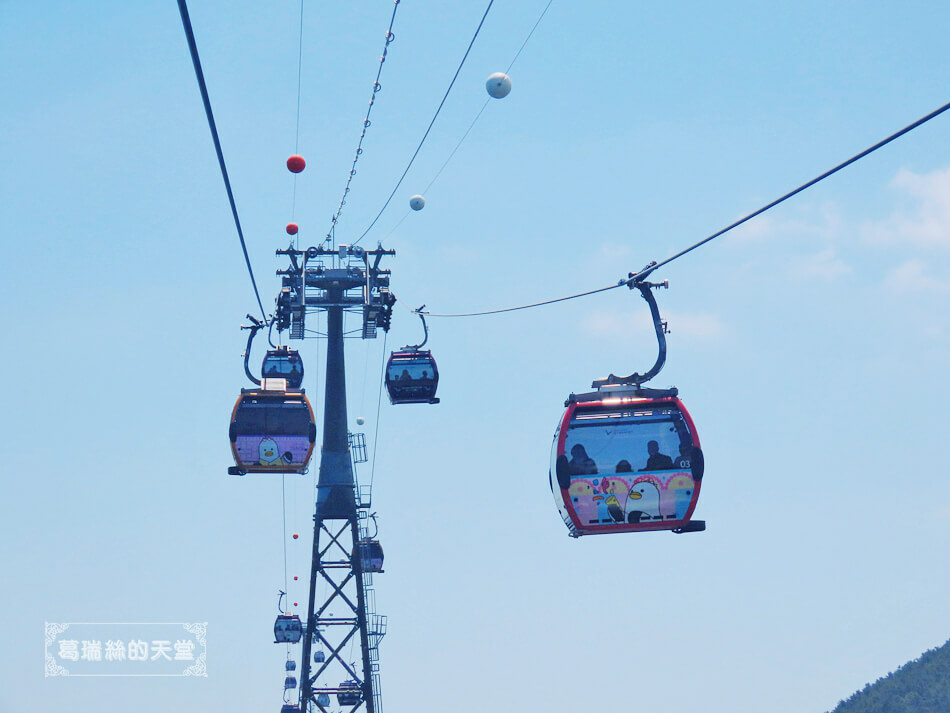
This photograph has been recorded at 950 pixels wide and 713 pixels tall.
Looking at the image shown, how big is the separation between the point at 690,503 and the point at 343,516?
2680cm

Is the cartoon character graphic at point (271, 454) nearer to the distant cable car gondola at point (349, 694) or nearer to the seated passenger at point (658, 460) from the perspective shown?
the seated passenger at point (658, 460)

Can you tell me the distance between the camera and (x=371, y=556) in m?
43.7

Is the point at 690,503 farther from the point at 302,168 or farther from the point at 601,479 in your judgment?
the point at 302,168

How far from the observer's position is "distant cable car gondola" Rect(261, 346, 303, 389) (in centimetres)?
3175

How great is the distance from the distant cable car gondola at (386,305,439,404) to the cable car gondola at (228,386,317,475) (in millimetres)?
Answer: 5815

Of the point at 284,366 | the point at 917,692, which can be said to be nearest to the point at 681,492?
the point at 284,366

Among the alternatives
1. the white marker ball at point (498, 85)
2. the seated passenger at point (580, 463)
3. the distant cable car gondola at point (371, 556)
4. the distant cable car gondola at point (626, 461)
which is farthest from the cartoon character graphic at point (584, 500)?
the distant cable car gondola at point (371, 556)

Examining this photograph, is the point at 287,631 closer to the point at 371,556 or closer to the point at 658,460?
the point at 371,556

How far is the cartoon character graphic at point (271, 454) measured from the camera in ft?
82.2

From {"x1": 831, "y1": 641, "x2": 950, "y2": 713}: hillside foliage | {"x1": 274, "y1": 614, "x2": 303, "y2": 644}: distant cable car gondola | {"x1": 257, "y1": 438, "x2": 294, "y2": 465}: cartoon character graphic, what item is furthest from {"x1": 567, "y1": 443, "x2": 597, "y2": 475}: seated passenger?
{"x1": 831, "y1": 641, "x2": 950, "y2": 713}: hillside foliage

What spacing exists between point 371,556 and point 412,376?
14330 mm

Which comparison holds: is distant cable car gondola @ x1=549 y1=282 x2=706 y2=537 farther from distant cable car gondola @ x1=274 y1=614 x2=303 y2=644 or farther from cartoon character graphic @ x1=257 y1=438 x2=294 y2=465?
distant cable car gondola @ x1=274 y1=614 x2=303 y2=644

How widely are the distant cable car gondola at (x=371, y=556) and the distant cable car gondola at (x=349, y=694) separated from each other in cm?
386

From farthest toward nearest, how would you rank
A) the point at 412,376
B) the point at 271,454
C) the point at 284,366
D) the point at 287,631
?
the point at 287,631 → the point at 284,366 → the point at 412,376 → the point at 271,454
